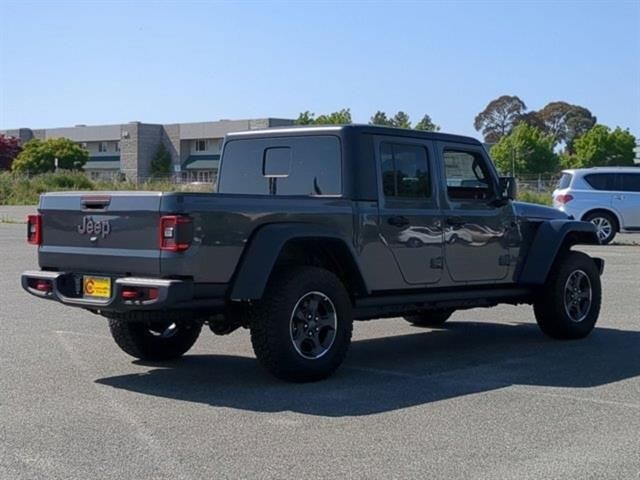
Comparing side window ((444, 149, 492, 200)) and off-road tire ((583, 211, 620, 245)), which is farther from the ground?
side window ((444, 149, 492, 200))

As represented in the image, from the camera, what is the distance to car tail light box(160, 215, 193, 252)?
24.4ft

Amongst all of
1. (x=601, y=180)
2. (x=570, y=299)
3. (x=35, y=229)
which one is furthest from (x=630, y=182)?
(x=35, y=229)

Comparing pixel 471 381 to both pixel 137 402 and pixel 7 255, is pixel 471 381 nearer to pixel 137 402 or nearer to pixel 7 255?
pixel 137 402

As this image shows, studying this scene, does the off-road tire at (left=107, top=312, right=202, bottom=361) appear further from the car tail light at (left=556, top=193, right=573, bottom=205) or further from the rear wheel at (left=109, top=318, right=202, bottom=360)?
the car tail light at (left=556, top=193, right=573, bottom=205)

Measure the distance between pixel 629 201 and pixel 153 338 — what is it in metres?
17.8

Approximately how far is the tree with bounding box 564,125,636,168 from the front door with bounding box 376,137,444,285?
75.6m

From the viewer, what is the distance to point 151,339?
9.16 m

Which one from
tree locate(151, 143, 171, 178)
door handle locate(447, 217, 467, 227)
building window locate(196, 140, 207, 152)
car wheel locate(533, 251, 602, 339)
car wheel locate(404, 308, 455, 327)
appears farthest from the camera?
building window locate(196, 140, 207, 152)

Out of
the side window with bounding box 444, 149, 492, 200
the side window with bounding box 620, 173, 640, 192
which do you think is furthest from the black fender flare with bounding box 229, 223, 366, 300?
the side window with bounding box 620, 173, 640, 192

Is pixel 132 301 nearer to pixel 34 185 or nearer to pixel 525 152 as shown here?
pixel 34 185

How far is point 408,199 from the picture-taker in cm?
920

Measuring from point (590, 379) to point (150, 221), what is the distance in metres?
3.67

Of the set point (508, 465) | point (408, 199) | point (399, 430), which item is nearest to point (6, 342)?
point (408, 199)

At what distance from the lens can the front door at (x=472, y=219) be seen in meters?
9.57
